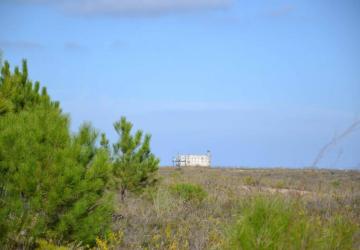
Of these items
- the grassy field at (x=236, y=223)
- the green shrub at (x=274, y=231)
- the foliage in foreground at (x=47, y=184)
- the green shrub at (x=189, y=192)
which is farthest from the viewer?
the green shrub at (x=189, y=192)

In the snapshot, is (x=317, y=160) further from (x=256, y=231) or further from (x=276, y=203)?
(x=256, y=231)

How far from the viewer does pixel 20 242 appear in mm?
6160

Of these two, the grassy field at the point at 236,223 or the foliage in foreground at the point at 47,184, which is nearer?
the grassy field at the point at 236,223

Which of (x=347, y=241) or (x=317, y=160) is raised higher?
(x=317, y=160)

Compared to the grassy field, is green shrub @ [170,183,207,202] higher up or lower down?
higher up

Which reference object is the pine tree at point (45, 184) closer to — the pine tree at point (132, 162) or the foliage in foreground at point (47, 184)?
the foliage in foreground at point (47, 184)

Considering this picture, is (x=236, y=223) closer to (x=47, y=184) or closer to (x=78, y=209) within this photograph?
(x=78, y=209)

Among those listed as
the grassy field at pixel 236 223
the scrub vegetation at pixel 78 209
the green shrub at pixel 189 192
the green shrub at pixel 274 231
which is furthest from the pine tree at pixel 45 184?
the green shrub at pixel 189 192

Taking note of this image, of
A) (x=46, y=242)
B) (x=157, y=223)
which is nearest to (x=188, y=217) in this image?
(x=157, y=223)

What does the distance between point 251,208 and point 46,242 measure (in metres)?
2.37

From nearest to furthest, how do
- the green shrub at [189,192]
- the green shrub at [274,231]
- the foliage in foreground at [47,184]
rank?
1. the green shrub at [274,231]
2. the foliage in foreground at [47,184]
3. the green shrub at [189,192]

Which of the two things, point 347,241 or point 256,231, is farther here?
point 347,241

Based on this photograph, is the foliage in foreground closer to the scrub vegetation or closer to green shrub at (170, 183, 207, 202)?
the scrub vegetation

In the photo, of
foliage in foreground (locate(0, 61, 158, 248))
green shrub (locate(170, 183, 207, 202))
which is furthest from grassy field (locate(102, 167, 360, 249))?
foliage in foreground (locate(0, 61, 158, 248))
